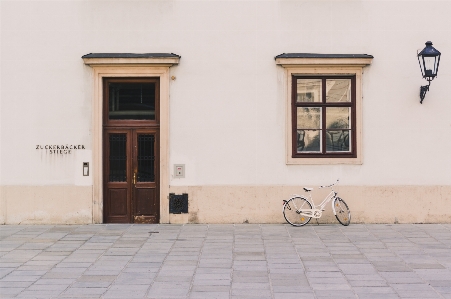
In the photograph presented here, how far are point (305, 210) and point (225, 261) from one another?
3610 mm

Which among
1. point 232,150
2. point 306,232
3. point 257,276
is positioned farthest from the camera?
point 232,150

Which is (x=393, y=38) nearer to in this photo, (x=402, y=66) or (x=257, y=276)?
(x=402, y=66)

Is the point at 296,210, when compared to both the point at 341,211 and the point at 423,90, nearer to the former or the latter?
the point at 341,211

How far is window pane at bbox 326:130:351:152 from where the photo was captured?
1220 cm

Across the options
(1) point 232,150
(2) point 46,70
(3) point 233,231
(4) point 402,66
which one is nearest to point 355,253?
(3) point 233,231

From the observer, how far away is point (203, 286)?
23.6 ft

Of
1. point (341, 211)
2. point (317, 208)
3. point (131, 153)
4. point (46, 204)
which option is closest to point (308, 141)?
point (317, 208)

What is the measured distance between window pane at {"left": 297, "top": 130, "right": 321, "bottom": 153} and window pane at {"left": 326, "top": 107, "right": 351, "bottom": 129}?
1.07 ft

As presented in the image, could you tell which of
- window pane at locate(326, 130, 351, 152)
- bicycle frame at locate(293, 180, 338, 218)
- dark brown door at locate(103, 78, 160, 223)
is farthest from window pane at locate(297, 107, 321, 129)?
dark brown door at locate(103, 78, 160, 223)

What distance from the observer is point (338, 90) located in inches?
481

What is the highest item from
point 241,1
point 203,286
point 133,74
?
point 241,1

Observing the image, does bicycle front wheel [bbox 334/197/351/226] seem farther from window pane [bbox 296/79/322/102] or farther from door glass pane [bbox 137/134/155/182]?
door glass pane [bbox 137/134/155/182]

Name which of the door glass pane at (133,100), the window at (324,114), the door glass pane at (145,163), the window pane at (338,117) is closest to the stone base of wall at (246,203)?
the door glass pane at (145,163)

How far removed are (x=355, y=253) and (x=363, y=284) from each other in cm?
193
